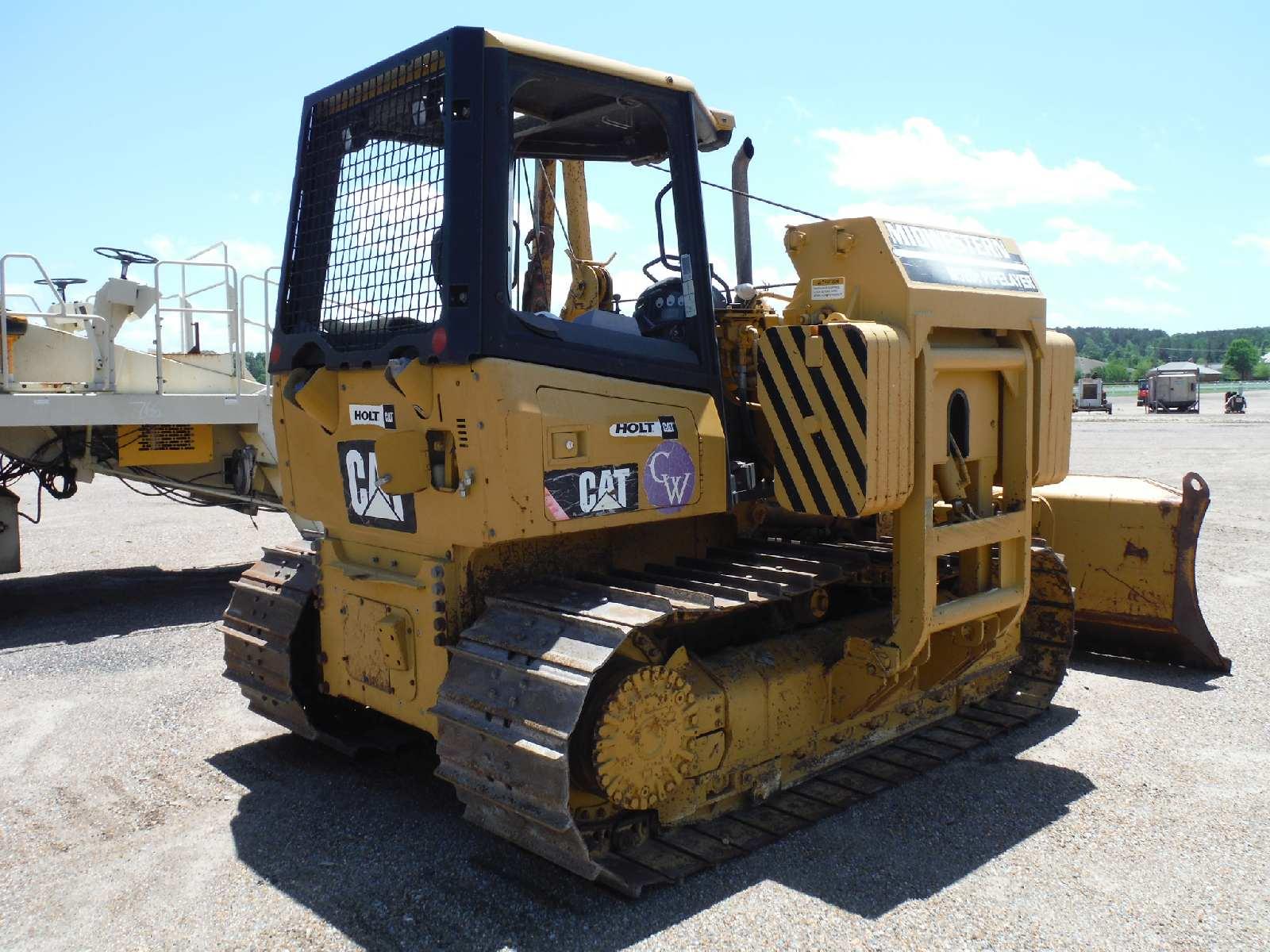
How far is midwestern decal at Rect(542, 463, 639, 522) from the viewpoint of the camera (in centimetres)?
391

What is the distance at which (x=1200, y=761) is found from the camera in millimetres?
5117

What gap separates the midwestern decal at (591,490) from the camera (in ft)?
12.8

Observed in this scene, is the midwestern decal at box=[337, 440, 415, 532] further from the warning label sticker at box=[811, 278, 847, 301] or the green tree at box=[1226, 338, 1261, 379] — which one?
the green tree at box=[1226, 338, 1261, 379]

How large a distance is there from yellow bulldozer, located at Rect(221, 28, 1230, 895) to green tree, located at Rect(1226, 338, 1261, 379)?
129332 millimetres

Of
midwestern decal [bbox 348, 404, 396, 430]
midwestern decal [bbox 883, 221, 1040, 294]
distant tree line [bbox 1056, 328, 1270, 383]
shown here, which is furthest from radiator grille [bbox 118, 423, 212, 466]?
distant tree line [bbox 1056, 328, 1270, 383]

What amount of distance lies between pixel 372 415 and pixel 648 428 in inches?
43.5

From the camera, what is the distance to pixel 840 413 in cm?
424

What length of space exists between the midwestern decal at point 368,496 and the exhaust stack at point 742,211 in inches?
80.5

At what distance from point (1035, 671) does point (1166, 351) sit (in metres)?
172

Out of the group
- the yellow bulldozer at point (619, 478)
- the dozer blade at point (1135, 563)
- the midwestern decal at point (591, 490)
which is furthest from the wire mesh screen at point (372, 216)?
the dozer blade at point (1135, 563)

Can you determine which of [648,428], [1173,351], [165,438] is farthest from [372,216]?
[1173,351]

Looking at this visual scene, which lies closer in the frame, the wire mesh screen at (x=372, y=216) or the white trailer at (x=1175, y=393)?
the wire mesh screen at (x=372, y=216)

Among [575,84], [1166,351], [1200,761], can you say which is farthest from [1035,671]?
[1166,351]

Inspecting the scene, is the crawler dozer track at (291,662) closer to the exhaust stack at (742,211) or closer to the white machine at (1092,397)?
the exhaust stack at (742,211)
